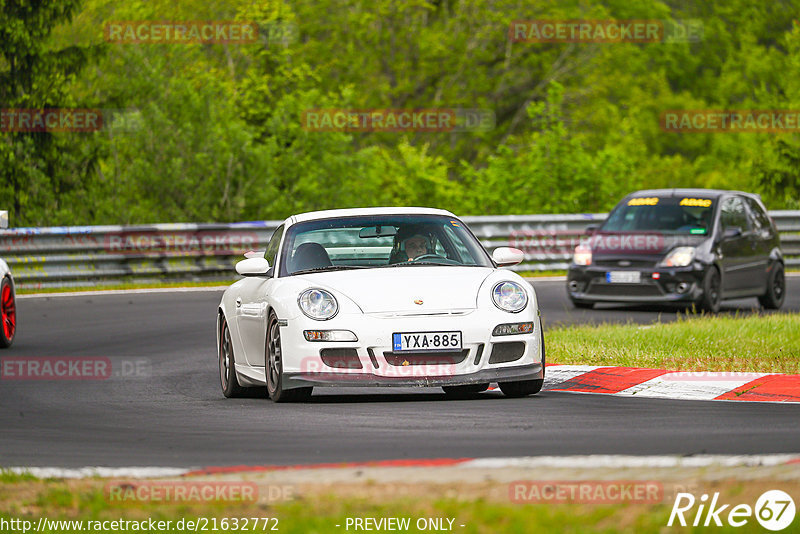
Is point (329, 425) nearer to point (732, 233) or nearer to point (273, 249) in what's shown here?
point (273, 249)

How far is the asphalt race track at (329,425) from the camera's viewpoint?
7.93 m

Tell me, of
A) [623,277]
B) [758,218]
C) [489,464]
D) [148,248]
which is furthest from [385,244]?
[148,248]

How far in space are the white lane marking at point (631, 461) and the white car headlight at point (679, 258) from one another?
12116mm

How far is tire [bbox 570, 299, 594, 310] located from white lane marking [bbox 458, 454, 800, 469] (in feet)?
42.8

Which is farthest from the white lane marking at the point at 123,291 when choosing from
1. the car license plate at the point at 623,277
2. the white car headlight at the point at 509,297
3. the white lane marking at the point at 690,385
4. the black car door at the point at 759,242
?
the white car headlight at the point at 509,297

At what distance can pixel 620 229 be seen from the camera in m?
20.7

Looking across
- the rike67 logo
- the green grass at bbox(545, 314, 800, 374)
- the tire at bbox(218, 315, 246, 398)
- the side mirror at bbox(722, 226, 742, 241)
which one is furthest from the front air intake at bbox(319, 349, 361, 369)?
the side mirror at bbox(722, 226, 742, 241)

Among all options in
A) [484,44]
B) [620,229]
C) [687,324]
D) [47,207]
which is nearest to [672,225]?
[620,229]

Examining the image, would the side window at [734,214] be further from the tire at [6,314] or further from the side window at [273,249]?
the side window at [273,249]

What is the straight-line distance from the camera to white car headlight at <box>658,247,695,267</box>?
19406 mm

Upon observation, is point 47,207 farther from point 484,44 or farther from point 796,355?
point 484,44

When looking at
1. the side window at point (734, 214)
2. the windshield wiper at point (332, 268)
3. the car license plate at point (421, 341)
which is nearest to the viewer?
the car license plate at point (421, 341)

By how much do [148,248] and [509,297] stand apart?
15.7 metres

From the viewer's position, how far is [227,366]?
11.8 metres
